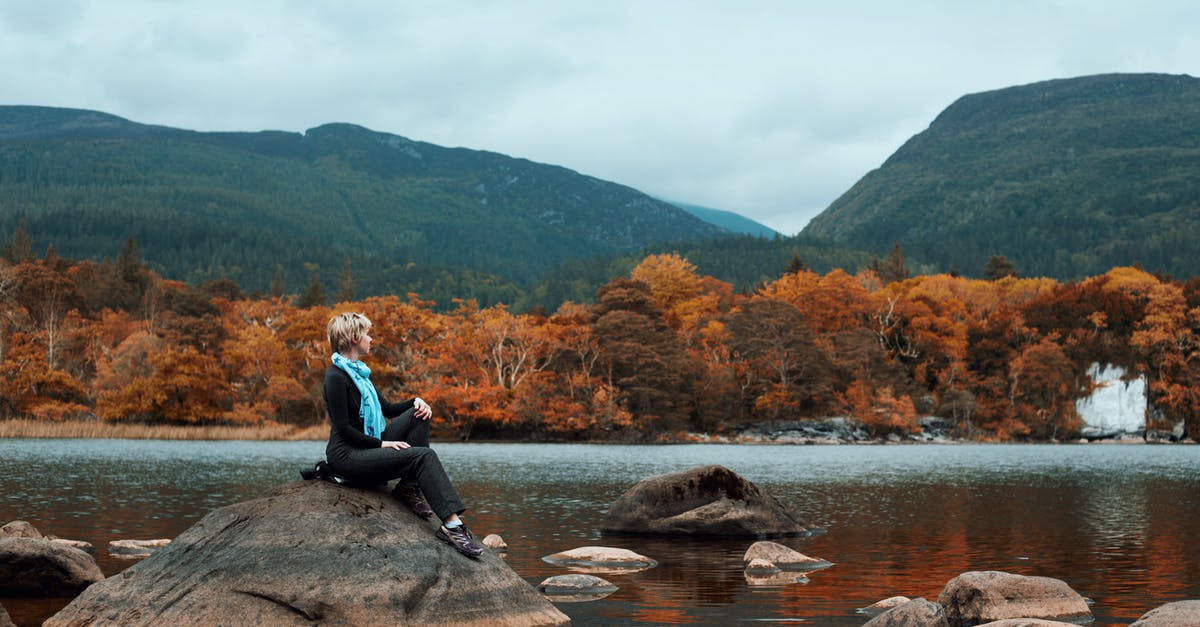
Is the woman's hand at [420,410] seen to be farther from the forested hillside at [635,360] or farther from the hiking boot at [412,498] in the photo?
the forested hillside at [635,360]

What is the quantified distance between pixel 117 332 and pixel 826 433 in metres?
72.9

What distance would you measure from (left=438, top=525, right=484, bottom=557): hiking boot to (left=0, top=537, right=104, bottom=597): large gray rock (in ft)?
21.7

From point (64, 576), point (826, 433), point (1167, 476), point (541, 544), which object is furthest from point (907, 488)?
point (826, 433)

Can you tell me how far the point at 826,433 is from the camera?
99.4 metres

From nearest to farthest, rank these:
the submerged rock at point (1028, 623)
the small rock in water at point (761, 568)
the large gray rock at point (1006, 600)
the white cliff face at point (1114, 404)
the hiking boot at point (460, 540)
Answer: the submerged rock at point (1028, 623)
the hiking boot at point (460, 540)
the large gray rock at point (1006, 600)
the small rock in water at point (761, 568)
the white cliff face at point (1114, 404)

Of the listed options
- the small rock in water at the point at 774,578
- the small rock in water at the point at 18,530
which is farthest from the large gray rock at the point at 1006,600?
the small rock in water at the point at 18,530

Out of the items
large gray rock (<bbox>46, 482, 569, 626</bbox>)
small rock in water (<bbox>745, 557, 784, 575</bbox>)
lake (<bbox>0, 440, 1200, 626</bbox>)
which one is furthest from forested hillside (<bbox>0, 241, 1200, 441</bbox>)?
large gray rock (<bbox>46, 482, 569, 626</bbox>)

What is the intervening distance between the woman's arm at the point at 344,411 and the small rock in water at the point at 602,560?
7.59m

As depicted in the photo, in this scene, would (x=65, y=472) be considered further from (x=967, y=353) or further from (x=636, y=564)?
(x=967, y=353)

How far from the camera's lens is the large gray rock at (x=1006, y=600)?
13.8 m

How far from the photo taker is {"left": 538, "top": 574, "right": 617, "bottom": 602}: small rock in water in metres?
15.7

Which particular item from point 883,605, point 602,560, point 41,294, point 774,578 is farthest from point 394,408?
point 41,294

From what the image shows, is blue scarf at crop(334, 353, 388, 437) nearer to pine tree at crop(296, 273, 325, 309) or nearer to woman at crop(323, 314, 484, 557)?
woman at crop(323, 314, 484, 557)

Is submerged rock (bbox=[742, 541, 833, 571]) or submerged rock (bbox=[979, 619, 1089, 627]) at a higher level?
submerged rock (bbox=[979, 619, 1089, 627])
